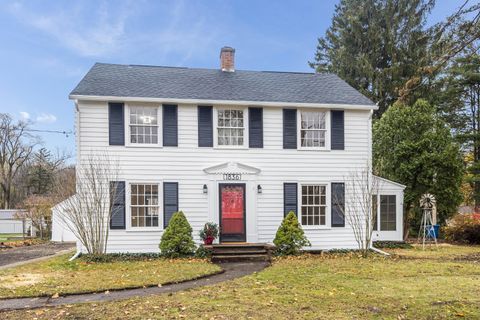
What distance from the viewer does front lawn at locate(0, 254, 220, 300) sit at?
738cm

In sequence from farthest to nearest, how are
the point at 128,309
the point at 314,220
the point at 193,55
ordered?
1. the point at 193,55
2. the point at 314,220
3. the point at 128,309

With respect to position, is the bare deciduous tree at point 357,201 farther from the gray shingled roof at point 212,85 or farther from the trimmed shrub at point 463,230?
the trimmed shrub at point 463,230

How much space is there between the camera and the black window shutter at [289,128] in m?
13.1

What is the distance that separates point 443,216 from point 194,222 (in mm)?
12036

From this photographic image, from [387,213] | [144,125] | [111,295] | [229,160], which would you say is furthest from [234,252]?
[387,213]

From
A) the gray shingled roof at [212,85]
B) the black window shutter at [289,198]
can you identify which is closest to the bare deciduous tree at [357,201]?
the black window shutter at [289,198]

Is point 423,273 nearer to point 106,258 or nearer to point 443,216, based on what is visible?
point 106,258

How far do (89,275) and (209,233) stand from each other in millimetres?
4158

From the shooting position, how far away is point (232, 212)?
42.1 feet

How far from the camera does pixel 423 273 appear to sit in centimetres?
888

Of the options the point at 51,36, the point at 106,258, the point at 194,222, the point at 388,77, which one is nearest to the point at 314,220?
the point at 194,222

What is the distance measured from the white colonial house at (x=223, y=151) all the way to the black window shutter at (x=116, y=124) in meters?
0.03

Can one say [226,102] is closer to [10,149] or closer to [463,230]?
[463,230]

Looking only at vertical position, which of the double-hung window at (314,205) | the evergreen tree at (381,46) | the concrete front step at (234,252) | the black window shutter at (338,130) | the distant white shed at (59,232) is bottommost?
the distant white shed at (59,232)
